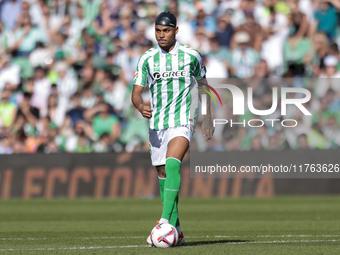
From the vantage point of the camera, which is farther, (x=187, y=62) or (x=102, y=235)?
(x=102, y=235)

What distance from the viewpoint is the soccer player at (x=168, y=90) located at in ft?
21.5

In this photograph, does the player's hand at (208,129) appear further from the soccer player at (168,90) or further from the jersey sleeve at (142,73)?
the jersey sleeve at (142,73)

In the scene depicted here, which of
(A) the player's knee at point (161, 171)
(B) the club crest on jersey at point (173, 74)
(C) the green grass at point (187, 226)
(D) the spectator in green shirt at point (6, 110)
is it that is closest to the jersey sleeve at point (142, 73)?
(B) the club crest on jersey at point (173, 74)

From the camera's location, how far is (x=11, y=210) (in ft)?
40.3

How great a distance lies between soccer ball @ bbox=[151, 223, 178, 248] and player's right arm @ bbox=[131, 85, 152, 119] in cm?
107

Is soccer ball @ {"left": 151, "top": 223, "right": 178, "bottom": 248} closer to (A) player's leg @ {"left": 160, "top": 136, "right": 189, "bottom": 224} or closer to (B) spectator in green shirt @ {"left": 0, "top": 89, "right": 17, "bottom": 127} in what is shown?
(A) player's leg @ {"left": 160, "top": 136, "right": 189, "bottom": 224}

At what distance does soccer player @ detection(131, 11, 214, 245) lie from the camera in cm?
654

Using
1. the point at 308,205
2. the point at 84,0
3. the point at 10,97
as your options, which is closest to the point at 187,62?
the point at 308,205

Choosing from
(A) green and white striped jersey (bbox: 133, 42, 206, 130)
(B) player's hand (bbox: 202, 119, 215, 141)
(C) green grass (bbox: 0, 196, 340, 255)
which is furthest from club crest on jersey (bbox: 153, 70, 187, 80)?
(C) green grass (bbox: 0, 196, 340, 255)

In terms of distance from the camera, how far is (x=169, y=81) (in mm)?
6656

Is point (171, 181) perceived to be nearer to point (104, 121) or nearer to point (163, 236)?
point (163, 236)

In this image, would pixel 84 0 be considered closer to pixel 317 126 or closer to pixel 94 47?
pixel 94 47

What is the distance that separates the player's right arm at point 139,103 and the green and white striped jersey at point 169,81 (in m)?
0.09

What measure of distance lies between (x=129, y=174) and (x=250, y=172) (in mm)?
2712
